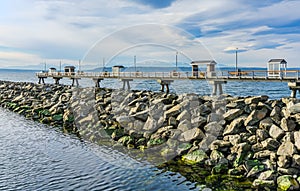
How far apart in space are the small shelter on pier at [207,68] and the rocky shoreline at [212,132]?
1389cm

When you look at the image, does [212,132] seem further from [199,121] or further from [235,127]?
[199,121]

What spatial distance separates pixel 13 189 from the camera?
14930mm

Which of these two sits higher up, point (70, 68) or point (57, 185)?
point (70, 68)

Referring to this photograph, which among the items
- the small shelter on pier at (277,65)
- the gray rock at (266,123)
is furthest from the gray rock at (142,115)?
the small shelter on pier at (277,65)

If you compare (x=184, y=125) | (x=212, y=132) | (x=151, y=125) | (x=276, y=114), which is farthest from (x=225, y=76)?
(x=212, y=132)

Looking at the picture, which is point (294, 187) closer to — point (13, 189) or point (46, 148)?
point (13, 189)

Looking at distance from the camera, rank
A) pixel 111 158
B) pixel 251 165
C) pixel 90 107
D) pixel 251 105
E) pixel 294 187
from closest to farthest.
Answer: pixel 294 187 → pixel 251 165 → pixel 111 158 → pixel 251 105 → pixel 90 107

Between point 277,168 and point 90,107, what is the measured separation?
21613mm

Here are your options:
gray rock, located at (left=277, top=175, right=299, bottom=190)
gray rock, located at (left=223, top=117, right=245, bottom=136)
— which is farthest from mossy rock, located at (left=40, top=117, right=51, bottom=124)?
gray rock, located at (left=277, top=175, right=299, bottom=190)

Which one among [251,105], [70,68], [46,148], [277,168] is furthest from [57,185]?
[70,68]

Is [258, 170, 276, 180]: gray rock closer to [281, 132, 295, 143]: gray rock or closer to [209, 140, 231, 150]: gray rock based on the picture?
[281, 132, 295, 143]: gray rock

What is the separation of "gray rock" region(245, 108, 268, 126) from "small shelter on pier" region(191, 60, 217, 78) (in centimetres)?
2091

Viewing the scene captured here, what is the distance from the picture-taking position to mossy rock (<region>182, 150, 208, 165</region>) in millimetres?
18178

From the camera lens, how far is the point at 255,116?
63.8 ft
